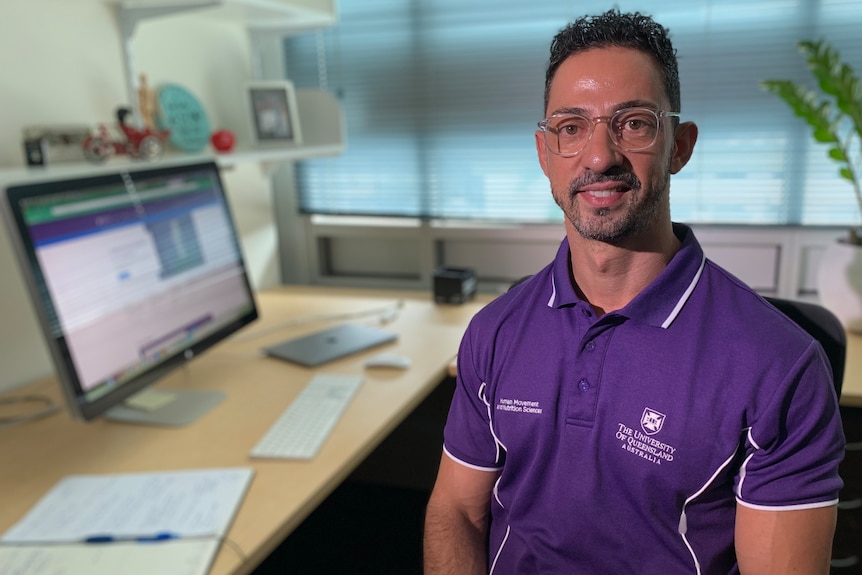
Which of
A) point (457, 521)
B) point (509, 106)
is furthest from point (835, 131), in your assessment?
point (457, 521)

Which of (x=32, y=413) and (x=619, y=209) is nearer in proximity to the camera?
(x=619, y=209)

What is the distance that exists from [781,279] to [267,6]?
1.82 metres

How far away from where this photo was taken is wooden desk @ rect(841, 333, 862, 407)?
1.43 meters

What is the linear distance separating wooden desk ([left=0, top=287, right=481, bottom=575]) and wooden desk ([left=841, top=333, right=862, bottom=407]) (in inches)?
35.2

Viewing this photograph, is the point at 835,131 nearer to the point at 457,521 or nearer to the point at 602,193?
the point at 602,193

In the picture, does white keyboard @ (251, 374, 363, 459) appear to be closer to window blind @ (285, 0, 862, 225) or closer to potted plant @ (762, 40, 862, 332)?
window blind @ (285, 0, 862, 225)

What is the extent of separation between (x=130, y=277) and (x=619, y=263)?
99 centimetres

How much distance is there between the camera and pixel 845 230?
2.12 m

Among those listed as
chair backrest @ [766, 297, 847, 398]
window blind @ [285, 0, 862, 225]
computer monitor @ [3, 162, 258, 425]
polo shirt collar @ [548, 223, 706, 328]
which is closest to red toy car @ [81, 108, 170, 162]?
computer monitor @ [3, 162, 258, 425]

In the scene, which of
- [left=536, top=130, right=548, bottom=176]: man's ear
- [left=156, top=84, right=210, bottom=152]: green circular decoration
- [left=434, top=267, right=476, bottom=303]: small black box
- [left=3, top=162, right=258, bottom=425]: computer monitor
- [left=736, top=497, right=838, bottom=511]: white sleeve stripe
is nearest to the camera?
[left=736, top=497, right=838, bottom=511]: white sleeve stripe

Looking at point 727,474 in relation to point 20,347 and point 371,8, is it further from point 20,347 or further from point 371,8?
point 371,8

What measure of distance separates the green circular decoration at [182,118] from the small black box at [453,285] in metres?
0.87

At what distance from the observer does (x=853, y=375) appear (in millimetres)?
1538

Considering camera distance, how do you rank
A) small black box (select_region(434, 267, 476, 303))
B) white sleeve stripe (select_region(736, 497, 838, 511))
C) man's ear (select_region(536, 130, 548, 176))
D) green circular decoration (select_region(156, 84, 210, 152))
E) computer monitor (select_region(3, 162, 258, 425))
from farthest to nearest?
1. small black box (select_region(434, 267, 476, 303))
2. green circular decoration (select_region(156, 84, 210, 152))
3. computer monitor (select_region(3, 162, 258, 425))
4. man's ear (select_region(536, 130, 548, 176))
5. white sleeve stripe (select_region(736, 497, 838, 511))
